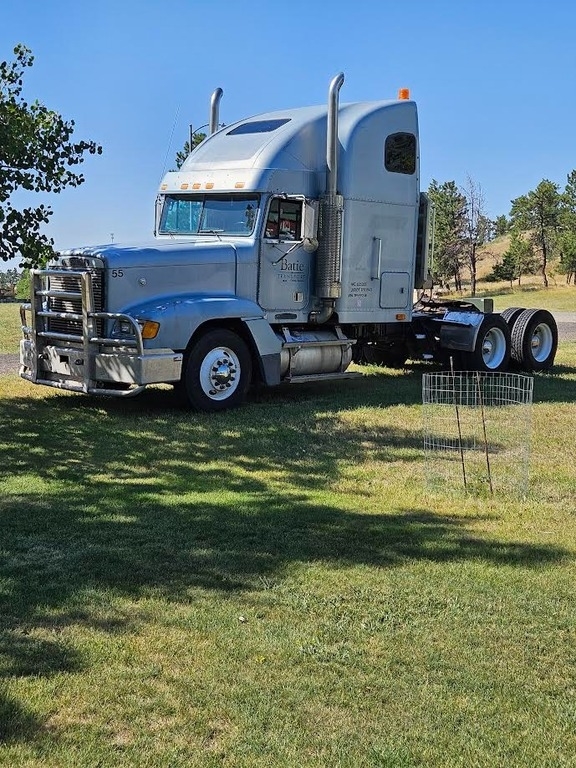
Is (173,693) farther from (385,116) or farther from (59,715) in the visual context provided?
(385,116)

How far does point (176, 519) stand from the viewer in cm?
611

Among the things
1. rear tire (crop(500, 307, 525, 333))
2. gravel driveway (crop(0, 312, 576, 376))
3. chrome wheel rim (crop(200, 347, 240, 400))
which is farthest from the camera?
rear tire (crop(500, 307, 525, 333))

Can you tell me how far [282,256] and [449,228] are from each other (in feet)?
195

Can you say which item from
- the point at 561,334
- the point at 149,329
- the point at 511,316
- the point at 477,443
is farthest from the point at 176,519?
the point at 561,334

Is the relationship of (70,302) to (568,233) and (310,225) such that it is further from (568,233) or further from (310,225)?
(568,233)

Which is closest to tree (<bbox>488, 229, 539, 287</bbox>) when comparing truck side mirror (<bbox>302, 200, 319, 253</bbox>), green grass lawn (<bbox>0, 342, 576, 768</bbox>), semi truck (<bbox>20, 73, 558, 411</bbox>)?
semi truck (<bbox>20, 73, 558, 411</bbox>)

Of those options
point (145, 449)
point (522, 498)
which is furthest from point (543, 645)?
point (145, 449)

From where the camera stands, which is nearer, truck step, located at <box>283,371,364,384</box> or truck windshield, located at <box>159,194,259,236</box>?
truck windshield, located at <box>159,194,259,236</box>

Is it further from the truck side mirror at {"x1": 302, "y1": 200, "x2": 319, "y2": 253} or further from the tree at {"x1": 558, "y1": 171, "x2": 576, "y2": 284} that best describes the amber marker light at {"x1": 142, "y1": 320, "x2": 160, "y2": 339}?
the tree at {"x1": 558, "y1": 171, "x2": 576, "y2": 284}

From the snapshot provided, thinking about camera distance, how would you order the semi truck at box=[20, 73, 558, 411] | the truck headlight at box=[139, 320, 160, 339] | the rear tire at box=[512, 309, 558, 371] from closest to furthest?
the truck headlight at box=[139, 320, 160, 339]
the semi truck at box=[20, 73, 558, 411]
the rear tire at box=[512, 309, 558, 371]

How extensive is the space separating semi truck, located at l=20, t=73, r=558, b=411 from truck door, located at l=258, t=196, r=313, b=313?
18 mm

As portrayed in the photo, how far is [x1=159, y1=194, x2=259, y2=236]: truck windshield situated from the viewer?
11.4 metres

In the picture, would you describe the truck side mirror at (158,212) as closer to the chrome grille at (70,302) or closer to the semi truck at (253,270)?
the semi truck at (253,270)

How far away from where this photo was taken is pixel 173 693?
362cm
